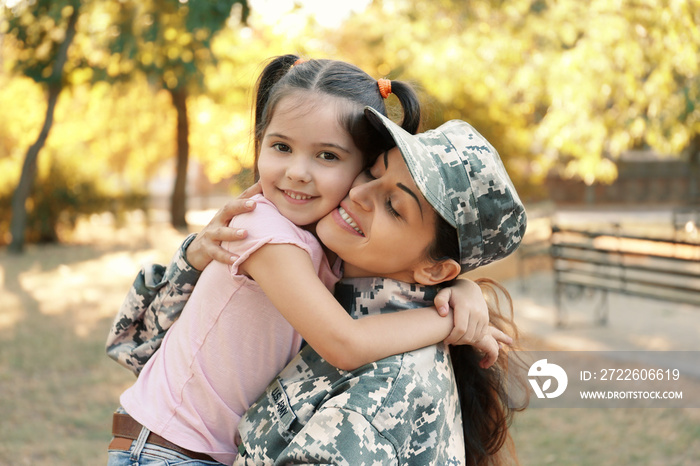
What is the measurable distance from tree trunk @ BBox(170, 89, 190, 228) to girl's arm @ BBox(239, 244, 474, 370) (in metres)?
18.4

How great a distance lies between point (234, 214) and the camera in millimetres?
1819

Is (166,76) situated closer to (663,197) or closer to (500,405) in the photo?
(500,405)

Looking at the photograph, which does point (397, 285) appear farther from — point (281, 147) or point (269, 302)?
point (281, 147)

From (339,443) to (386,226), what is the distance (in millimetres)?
507

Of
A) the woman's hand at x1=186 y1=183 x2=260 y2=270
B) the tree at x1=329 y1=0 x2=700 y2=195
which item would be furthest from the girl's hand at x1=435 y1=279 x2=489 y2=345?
the tree at x1=329 y1=0 x2=700 y2=195

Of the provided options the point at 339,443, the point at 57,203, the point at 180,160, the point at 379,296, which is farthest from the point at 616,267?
the point at 180,160

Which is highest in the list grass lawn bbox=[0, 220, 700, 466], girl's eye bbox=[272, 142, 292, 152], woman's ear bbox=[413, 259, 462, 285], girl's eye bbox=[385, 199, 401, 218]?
girl's eye bbox=[272, 142, 292, 152]

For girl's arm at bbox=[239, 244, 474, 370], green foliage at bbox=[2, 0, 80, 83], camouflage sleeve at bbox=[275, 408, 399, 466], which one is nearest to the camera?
camouflage sleeve at bbox=[275, 408, 399, 466]

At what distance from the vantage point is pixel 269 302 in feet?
5.84

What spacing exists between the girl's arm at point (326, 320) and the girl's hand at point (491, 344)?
0.69ft

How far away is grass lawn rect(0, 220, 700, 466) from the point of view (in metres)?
4.77

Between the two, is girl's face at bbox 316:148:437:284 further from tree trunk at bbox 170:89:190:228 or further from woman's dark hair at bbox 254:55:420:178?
tree trunk at bbox 170:89:190:228

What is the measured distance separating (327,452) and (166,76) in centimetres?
1597

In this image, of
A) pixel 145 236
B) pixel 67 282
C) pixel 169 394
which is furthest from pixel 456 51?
pixel 145 236
